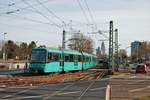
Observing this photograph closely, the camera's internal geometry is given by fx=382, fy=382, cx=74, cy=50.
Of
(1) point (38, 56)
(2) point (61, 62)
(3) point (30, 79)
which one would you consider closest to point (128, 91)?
(3) point (30, 79)

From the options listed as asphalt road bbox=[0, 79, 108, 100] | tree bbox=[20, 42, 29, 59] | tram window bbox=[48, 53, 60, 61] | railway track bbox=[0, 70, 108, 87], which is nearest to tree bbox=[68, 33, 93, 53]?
tree bbox=[20, 42, 29, 59]

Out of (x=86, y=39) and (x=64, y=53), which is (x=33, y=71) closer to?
(x=64, y=53)

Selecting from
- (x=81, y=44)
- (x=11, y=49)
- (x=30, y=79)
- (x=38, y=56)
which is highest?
(x=81, y=44)

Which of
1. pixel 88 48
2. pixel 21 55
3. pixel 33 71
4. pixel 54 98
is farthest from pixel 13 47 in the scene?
pixel 54 98

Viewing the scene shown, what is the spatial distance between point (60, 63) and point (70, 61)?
4424 millimetres

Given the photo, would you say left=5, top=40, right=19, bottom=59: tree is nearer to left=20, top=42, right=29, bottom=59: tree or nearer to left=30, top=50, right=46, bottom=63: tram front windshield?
left=20, top=42, right=29, bottom=59: tree

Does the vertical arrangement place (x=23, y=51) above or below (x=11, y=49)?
below

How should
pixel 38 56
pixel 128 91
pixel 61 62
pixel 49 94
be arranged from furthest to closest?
1. pixel 61 62
2. pixel 38 56
3. pixel 128 91
4. pixel 49 94

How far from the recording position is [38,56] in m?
40.6

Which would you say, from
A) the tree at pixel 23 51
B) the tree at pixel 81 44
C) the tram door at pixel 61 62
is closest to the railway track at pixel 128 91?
the tram door at pixel 61 62

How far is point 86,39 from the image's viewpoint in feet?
393

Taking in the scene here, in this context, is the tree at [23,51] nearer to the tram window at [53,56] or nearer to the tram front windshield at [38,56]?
the tram window at [53,56]

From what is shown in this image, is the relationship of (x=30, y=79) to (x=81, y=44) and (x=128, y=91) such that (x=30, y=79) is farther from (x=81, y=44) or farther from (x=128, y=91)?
(x=81, y=44)

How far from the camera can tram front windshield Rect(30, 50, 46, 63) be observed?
131 feet
